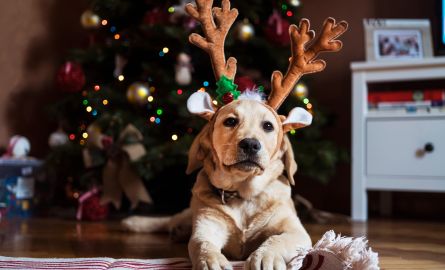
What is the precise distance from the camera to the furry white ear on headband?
125cm

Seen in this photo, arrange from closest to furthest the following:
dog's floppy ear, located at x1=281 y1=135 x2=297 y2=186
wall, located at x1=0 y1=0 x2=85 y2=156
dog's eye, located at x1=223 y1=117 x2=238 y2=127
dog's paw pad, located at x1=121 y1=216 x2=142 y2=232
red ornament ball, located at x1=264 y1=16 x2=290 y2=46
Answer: dog's eye, located at x1=223 y1=117 x2=238 y2=127 → dog's floppy ear, located at x1=281 y1=135 x2=297 y2=186 → dog's paw pad, located at x1=121 y1=216 x2=142 y2=232 → red ornament ball, located at x1=264 y1=16 x2=290 y2=46 → wall, located at x1=0 y1=0 x2=85 y2=156

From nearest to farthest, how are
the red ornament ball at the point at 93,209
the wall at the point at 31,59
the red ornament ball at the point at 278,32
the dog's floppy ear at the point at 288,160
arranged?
the dog's floppy ear at the point at 288,160
the red ornament ball at the point at 93,209
the red ornament ball at the point at 278,32
the wall at the point at 31,59

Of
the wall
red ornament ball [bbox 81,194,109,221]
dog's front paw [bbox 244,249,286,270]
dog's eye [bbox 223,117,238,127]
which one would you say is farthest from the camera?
the wall

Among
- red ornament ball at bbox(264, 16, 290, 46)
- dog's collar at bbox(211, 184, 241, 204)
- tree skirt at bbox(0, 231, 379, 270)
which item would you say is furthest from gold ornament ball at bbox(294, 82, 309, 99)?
tree skirt at bbox(0, 231, 379, 270)

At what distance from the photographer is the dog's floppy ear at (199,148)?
1309 millimetres

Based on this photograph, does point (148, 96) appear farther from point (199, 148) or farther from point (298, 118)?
point (298, 118)

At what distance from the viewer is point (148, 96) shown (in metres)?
2.32

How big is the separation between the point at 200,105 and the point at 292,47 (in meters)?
0.33

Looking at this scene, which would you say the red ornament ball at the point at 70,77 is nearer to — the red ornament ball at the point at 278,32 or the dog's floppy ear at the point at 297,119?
the red ornament ball at the point at 278,32

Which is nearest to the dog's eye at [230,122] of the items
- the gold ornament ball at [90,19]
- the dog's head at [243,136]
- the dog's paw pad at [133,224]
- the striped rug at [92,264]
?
the dog's head at [243,136]

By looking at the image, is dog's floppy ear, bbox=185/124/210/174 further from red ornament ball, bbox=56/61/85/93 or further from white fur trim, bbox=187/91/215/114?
red ornament ball, bbox=56/61/85/93

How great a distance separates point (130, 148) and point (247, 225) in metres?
1.11

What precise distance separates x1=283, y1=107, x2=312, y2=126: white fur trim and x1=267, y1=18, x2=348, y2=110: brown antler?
0.05 m

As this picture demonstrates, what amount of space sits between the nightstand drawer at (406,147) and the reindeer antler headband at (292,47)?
1100 mm
